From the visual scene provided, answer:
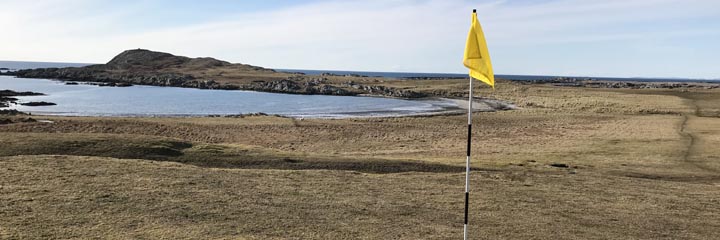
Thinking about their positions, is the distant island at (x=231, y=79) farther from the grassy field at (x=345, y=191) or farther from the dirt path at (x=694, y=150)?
the grassy field at (x=345, y=191)

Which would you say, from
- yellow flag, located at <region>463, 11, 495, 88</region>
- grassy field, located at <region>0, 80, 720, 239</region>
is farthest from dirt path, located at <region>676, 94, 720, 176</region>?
yellow flag, located at <region>463, 11, 495, 88</region>

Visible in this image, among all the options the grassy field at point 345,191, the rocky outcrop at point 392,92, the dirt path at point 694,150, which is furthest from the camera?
the rocky outcrop at point 392,92

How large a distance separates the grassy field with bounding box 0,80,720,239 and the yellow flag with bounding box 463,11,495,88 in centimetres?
344

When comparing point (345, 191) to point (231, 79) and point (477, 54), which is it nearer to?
point (477, 54)

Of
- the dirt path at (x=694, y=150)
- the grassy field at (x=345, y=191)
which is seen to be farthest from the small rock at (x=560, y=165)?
the dirt path at (x=694, y=150)

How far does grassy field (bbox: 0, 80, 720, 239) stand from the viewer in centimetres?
1020

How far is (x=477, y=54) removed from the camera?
8.43 metres

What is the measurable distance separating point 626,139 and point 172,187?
26.1 m

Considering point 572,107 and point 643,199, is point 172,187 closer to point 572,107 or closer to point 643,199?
point 643,199

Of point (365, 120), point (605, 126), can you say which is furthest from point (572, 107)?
point (365, 120)

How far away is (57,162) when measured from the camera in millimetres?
15172

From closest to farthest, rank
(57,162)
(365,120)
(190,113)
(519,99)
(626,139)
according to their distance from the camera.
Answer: (57,162)
(626,139)
(365,120)
(190,113)
(519,99)

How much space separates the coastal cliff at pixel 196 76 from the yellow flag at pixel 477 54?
70199mm

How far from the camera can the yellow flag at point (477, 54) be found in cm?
833
